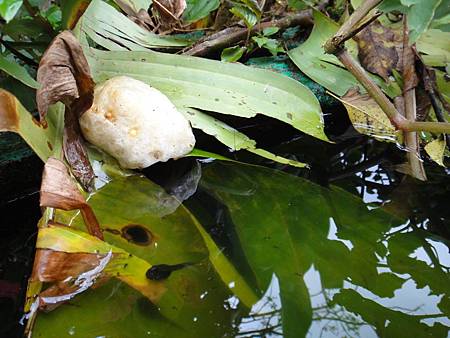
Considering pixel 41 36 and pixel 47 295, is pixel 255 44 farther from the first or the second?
pixel 47 295

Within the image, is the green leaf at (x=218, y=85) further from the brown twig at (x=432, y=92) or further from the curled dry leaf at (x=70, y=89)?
the brown twig at (x=432, y=92)

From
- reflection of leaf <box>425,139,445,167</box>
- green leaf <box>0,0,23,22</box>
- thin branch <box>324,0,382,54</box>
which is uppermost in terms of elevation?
green leaf <box>0,0,23,22</box>

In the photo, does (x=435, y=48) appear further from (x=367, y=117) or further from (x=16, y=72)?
(x=16, y=72)

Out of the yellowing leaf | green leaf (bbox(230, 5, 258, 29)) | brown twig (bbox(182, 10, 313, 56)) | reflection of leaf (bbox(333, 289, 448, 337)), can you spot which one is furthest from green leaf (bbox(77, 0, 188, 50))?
reflection of leaf (bbox(333, 289, 448, 337))

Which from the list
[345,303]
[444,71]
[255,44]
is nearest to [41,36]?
[255,44]

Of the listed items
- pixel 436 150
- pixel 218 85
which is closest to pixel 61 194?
pixel 218 85

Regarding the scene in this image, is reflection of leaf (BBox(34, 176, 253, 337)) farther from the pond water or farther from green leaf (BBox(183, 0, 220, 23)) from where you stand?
green leaf (BBox(183, 0, 220, 23))

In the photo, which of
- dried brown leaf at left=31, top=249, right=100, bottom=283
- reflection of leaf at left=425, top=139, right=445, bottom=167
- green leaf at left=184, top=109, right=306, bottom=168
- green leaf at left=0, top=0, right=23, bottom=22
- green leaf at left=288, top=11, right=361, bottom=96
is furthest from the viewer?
green leaf at left=288, top=11, right=361, bottom=96
